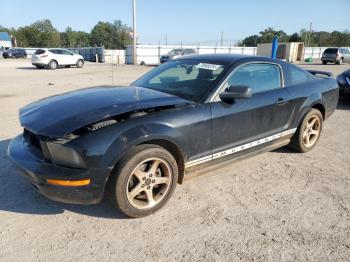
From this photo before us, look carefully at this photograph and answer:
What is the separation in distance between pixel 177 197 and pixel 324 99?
9.80 ft

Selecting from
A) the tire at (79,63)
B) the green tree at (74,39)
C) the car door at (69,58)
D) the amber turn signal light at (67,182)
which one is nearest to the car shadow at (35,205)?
the amber turn signal light at (67,182)

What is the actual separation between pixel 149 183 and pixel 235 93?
1325 mm

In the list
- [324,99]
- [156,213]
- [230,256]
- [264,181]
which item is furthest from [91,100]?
[324,99]

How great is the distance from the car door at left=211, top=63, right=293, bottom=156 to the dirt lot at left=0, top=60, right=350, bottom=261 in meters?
0.56

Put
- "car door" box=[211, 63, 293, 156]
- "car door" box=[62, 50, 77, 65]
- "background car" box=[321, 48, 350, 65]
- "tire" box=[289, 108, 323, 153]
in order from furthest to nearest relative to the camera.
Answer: "background car" box=[321, 48, 350, 65]
"car door" box=[62, 50, 77, 65]
"tire" box=[289, 108, 323, 153]
"car door" box=[211, 63, 293, 156]

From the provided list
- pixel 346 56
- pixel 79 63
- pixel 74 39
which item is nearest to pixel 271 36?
pixel 346 56

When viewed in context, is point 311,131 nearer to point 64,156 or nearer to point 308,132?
point 308,132

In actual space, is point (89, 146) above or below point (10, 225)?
above

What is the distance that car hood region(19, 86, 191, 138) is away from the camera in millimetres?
2828

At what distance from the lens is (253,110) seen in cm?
381

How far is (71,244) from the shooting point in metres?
2.68

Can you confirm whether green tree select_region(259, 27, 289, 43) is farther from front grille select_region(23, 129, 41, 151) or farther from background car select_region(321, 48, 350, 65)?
front grille select_region(23, 129, 41, 151)

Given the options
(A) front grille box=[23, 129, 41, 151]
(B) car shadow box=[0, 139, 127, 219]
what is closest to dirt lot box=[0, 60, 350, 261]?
(B) car shadow box=[0, 139, 127, 219]

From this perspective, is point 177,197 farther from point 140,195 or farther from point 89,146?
point 89,146
